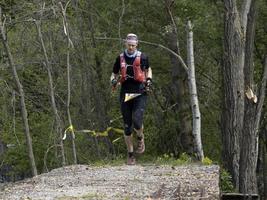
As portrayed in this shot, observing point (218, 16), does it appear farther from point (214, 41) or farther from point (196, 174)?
point (196, 174)

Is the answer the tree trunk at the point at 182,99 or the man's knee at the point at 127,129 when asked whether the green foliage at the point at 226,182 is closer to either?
the man's knee at the point at 127,129

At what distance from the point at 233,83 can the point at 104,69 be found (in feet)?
50.3

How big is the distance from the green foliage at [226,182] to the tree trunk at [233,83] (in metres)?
0.35

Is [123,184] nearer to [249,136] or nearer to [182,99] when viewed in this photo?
[249,136]

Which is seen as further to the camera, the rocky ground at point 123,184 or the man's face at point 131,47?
the man's face at point 131,47

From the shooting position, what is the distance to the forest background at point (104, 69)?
2409cm

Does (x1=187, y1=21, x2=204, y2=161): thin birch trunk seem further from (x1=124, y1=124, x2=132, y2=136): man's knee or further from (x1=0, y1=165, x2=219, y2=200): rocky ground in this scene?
(x1=0, y1=165, x2=219, y2=200): rocky ground

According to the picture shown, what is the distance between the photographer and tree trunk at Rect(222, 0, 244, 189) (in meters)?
13.9

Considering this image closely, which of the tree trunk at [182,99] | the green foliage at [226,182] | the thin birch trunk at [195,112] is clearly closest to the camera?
the green foliage at [226,182]

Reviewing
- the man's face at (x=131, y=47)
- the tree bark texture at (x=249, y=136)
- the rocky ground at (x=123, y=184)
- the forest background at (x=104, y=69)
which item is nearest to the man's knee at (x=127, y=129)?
the rocky ground at (x=123, y=184)

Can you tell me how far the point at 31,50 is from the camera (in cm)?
2853

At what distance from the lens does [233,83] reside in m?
14.0

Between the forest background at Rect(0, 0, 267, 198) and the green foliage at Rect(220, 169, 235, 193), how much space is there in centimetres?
879

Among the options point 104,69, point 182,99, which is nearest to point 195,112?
point 182,99
